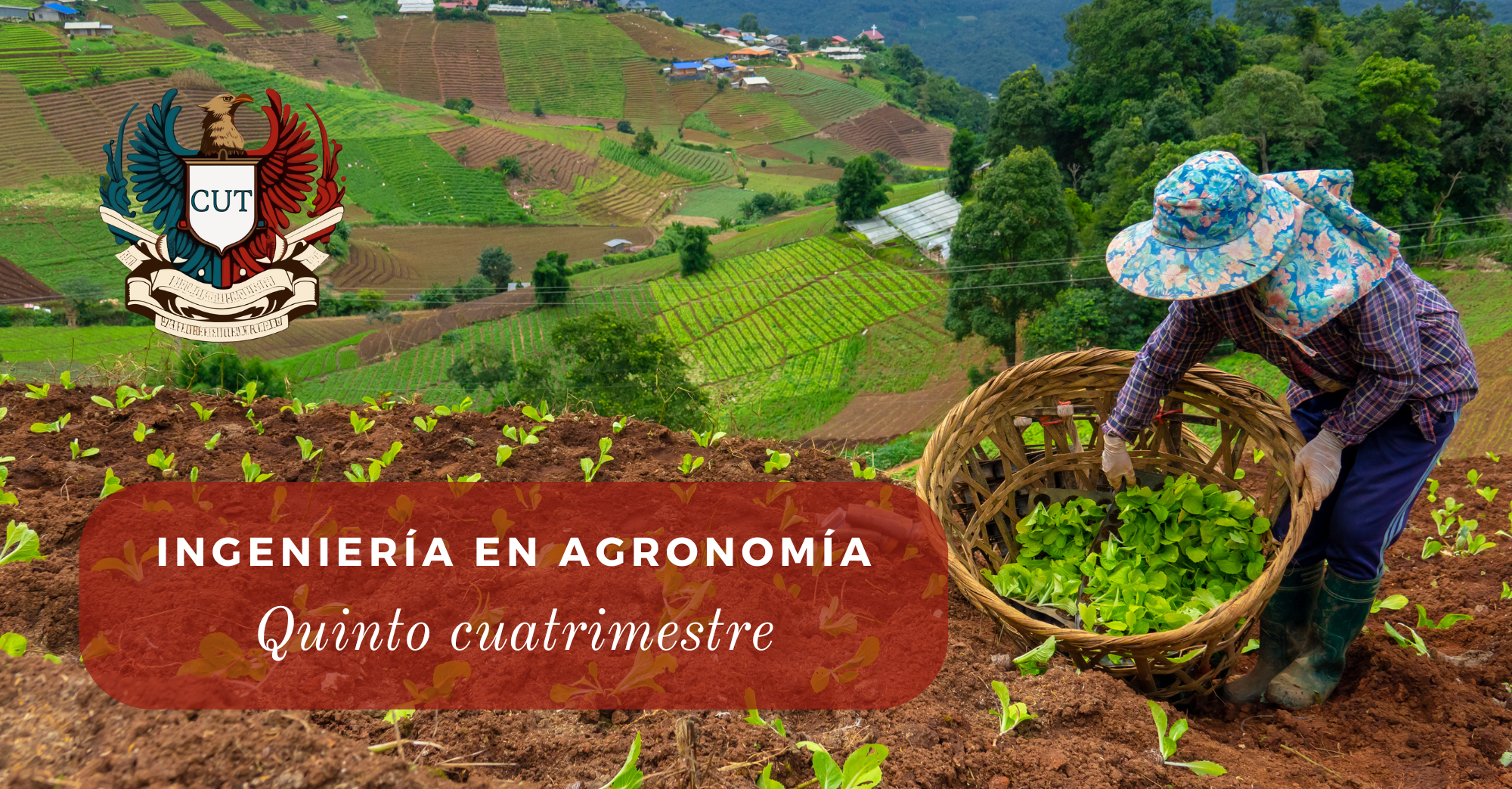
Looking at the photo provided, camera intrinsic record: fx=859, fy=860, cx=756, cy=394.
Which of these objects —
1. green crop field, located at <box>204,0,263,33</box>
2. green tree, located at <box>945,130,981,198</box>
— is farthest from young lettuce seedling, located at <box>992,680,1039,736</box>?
green crop field, located at <box>204,0,263,33</box>

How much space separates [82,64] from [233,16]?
32.4 m

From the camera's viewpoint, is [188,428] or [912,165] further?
[912,165]

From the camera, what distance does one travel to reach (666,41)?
4658 inches

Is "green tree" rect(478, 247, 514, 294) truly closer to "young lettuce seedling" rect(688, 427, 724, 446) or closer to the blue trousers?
"young lettuce seedling" rect(688, 427, 724, 446)

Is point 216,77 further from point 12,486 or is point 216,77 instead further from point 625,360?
point 12,486

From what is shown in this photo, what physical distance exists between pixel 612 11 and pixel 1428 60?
105m

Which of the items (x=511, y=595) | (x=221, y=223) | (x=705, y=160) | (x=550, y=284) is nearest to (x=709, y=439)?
(x=511, y=595)

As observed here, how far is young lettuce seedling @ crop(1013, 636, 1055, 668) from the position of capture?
2270mm

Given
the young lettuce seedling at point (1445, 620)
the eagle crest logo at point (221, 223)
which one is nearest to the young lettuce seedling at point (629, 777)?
the young lettuce seedling at point (1445, 620)

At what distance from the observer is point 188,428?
3.53 m

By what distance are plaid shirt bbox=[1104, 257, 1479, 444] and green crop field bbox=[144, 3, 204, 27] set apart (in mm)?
116415

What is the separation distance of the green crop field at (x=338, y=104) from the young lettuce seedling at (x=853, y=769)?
84506mm

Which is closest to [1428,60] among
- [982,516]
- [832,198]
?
[832,198]

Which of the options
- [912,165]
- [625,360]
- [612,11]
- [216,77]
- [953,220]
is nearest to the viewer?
[625,360]
